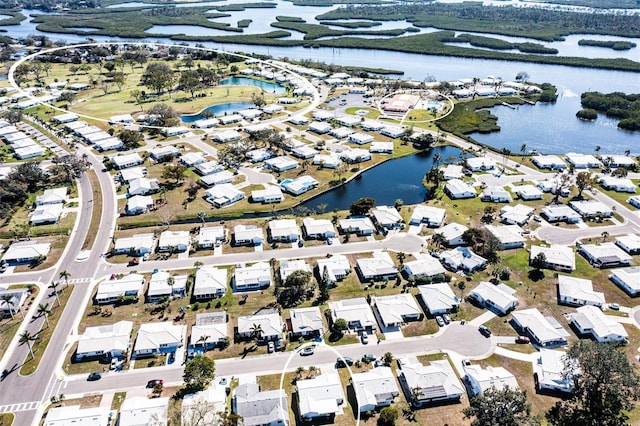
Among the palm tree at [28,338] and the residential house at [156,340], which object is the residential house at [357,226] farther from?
the palm tree at [28,338]

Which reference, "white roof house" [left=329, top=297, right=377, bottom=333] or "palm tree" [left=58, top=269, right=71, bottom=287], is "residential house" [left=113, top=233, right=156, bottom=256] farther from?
"white roof house" [left=329, top=297, right=377, bottom=333]

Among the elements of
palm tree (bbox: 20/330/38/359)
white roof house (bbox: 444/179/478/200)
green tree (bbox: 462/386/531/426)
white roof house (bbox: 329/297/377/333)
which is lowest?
palm tree (bbox: 20/330/38/359)

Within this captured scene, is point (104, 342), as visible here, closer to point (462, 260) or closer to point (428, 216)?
point (462, 260)

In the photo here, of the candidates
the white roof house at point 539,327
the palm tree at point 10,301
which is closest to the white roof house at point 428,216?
the white roof house at point 539,327

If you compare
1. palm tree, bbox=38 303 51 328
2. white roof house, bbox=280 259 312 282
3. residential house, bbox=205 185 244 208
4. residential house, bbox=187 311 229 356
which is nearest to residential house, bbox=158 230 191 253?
residential house, bbox=205 185 244 208

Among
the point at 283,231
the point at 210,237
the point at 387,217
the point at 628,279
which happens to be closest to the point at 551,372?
the point at 628,279
